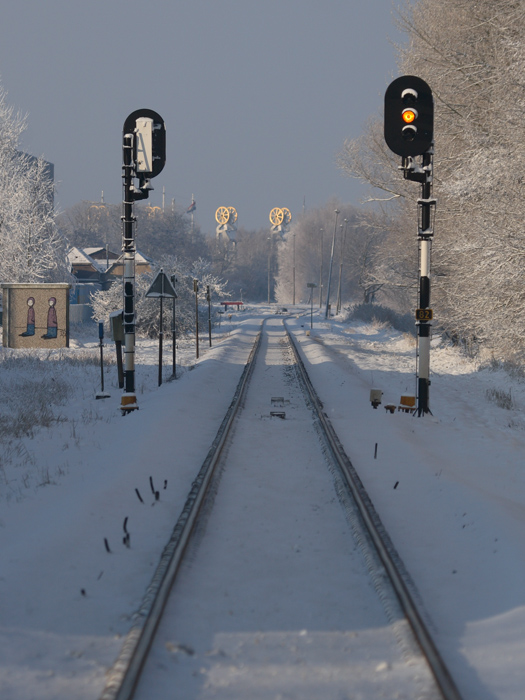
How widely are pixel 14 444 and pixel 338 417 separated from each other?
5.37 meters

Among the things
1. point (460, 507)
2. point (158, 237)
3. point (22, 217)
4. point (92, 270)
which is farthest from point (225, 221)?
point (460, 507)

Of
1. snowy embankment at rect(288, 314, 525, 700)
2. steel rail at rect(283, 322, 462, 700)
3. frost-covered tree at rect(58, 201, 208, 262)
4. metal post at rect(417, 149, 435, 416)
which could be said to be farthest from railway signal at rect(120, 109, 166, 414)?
frost-covered tree at rect(58, 201, 208, 262)

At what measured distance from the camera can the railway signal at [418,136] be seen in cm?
1031

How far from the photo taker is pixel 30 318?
77.5 ft

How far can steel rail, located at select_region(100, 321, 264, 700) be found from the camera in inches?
114

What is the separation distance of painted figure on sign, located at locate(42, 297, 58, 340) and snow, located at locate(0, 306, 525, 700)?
42.2 feet

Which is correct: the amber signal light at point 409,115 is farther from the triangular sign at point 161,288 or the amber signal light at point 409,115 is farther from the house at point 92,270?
the house at point 92,270

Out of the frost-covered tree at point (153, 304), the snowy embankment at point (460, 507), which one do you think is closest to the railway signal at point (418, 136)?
the snowy embankment at point (460, 507)

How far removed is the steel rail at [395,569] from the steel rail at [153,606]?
1538 millimetres

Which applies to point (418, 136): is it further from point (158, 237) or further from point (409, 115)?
point (158, 237)

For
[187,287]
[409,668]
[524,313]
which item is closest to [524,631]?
[409,668]

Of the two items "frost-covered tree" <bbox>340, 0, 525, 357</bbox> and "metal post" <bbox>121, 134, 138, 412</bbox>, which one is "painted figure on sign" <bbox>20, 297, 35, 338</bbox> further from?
"frost-covered tree" <bbox>340, 0, 525, 357</bbox>

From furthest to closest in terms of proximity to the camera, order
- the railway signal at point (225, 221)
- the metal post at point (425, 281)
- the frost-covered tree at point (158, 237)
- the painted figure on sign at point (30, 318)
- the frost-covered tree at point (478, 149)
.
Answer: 1. the railway signal at point (225, 221)
2. the frost-covered tree at point (158, 237)
3. the painted figure on sign at point (30, 318)
4. the frost-covered tree at point (478, 149)
5. the metal post at point (425, 281)

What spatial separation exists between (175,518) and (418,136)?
27.1ft
